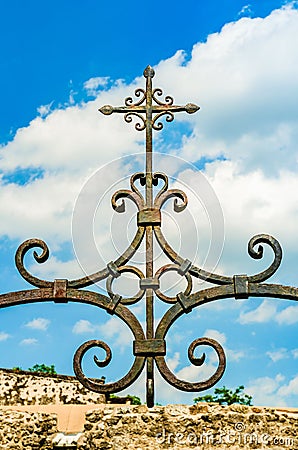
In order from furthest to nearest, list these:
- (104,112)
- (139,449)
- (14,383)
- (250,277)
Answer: (14,383)
(104,112)
(250,277)
(139,449)

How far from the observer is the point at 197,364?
3426 millimetres

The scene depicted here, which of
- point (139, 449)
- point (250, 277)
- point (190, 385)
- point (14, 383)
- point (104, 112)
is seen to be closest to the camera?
point (139, 449)

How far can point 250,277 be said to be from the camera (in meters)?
3.56

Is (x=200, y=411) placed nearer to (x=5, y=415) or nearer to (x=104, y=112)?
(x=5, y=415)

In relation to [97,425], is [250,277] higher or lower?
higher

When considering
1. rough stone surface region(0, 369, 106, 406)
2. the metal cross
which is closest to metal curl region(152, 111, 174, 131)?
the metal cross

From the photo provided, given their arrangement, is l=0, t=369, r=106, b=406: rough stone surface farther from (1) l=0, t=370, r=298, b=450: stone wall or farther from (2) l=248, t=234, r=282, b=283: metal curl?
(1) l=0, t=370, r=298, b=450: stone wall

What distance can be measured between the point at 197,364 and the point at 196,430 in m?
0.54

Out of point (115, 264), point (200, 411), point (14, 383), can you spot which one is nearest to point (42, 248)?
point (115, 264)

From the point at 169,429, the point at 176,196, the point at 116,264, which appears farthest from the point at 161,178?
the point at 169,429

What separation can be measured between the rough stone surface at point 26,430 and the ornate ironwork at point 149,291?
0.38 m

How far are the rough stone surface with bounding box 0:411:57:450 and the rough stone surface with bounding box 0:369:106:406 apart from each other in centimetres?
989

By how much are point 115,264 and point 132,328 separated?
1.29 feet

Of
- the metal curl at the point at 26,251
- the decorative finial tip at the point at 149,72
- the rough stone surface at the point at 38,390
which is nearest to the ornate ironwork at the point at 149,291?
the metal curl at the point at 26,251
